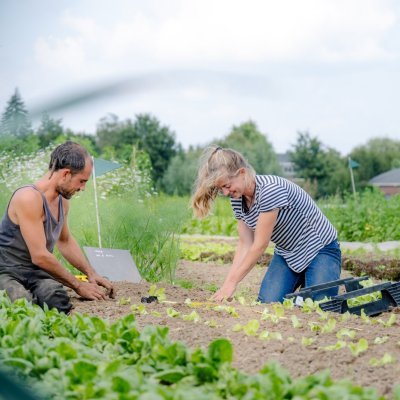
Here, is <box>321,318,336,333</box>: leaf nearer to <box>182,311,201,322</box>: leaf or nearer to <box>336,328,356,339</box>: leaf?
<box>336,328,356,339</box>: leaf

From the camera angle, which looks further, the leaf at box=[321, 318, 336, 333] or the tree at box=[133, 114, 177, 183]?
the leaf at box=[321, 318, 336, 333]

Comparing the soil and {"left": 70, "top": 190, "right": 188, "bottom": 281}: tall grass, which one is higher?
{"left": 70, "top": 190, "right": 188, "bottom": 281}: tall grass

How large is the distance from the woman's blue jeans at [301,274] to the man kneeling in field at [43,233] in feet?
4.39

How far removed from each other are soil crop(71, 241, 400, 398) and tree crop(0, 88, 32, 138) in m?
2.03

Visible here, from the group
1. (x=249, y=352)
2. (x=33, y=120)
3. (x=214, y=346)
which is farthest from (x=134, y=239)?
(x=33, y=120)

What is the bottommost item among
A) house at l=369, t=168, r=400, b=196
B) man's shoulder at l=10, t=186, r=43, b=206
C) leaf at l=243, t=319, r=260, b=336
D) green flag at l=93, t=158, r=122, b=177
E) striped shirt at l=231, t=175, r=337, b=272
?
leaf at l=243, t=319, r=260, b=336

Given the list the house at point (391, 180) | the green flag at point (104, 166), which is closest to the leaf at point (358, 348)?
the green flag at point (104, 166)

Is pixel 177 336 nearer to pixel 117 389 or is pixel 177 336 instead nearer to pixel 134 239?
pixel 117 389

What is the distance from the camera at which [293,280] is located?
5.04 metres

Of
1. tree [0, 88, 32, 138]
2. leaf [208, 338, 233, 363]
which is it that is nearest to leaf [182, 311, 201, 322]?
leaf [208, 338, 233, 363]

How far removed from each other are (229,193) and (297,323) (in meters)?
1.30

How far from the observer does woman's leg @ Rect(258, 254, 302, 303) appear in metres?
5.01

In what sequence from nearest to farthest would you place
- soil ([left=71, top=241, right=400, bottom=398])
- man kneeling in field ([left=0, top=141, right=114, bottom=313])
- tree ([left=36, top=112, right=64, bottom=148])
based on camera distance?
tree ([left=36, top=112, right=64, bottom=148])
soil ([left=71, top=241, right=400, bottom=398])
man kneeling in field ([left=0, top=141, right=114, bottom=313])

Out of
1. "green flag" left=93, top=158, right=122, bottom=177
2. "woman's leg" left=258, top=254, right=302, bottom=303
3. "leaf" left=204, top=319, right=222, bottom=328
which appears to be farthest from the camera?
"green flag" left=93, top=158, right=122, bottom=177
